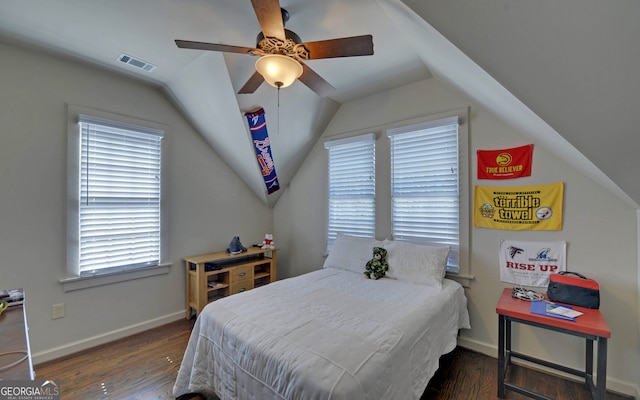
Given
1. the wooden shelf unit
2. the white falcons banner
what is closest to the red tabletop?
the white falcons banner

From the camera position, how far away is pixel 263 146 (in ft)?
10.6

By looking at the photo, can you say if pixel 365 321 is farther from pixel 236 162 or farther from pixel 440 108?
pixel 236 162

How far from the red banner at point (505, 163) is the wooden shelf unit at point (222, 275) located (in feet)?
9.23

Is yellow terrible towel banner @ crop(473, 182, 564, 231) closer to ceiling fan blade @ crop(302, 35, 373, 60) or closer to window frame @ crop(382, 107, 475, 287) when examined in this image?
window frame @ crop(382, 107, 475, 287)

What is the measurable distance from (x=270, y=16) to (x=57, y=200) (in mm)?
2572

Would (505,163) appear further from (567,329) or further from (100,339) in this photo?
(100,339)

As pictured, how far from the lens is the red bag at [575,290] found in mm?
1855

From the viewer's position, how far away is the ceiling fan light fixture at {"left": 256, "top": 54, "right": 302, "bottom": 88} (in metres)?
1.73

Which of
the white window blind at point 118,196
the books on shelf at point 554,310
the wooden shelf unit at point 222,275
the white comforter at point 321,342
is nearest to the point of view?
the white comforter at point 321,342

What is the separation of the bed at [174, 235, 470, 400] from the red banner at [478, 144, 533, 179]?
2.96 ft

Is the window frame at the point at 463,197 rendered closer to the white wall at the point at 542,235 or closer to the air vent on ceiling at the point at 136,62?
the white wall at the point at 542,235

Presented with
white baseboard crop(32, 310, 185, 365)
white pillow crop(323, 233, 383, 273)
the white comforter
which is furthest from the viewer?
white pillow crop(323, 233, 383, 273)

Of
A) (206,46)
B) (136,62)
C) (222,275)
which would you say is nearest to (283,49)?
(206,46)

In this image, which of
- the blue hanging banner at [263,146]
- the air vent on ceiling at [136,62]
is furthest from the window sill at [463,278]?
the air vent on ceiling at [136,62]
